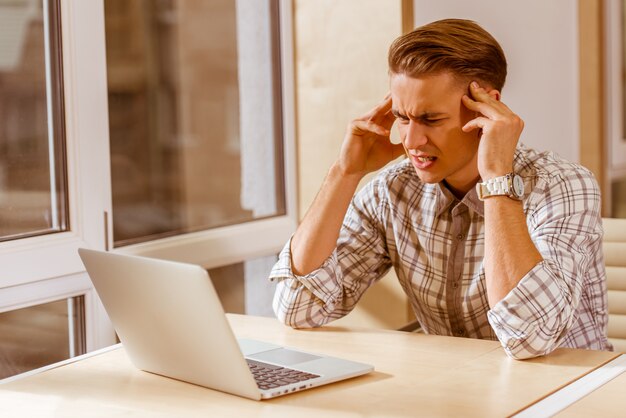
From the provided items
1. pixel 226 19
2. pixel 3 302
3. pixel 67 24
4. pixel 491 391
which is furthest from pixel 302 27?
pixel 491 391

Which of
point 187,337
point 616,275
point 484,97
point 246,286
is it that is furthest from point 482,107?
point 246,286

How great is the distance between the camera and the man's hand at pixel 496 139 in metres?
1.61

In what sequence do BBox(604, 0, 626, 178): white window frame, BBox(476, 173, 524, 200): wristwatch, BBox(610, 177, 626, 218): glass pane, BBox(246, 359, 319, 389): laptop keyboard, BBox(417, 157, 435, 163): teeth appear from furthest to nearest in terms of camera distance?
1. BBox(610, 177, 626, 218): glass pane
2. BBox(604, 0, 626, 178): white window frame
3. BBox(417, 157, 435, 163): teeth
4. BBox(476, 173, 524, 200): wristwatch
5. BBox(246, 359, 319, 389): laptop keyboard

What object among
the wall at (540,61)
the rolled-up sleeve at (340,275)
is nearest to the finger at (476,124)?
the rolled-up sleeve at (340,275)

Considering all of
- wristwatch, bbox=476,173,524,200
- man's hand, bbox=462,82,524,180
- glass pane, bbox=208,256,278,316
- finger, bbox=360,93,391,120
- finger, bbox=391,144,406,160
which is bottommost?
glass pane, bbox=208,256,278,316

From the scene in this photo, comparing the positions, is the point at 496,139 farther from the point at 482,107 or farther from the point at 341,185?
the point at 341,185

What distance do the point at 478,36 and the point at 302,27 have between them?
0.95m

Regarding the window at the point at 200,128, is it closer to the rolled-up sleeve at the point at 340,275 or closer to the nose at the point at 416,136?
the rolled-up sleeve at the point at 340,275

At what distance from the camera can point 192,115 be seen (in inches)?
89.4

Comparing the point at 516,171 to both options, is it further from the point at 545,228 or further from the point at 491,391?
the point at 491,391

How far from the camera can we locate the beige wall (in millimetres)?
2451

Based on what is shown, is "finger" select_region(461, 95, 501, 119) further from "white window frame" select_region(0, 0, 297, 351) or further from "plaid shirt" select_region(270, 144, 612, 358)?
"white window frame" select_region(0, 0, 297, 351)

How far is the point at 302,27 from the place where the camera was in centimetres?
256

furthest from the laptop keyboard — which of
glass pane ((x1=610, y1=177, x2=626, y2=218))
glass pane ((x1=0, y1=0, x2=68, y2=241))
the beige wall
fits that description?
glass pane ((x1=610, y1=177, x2=626, y2=218))
